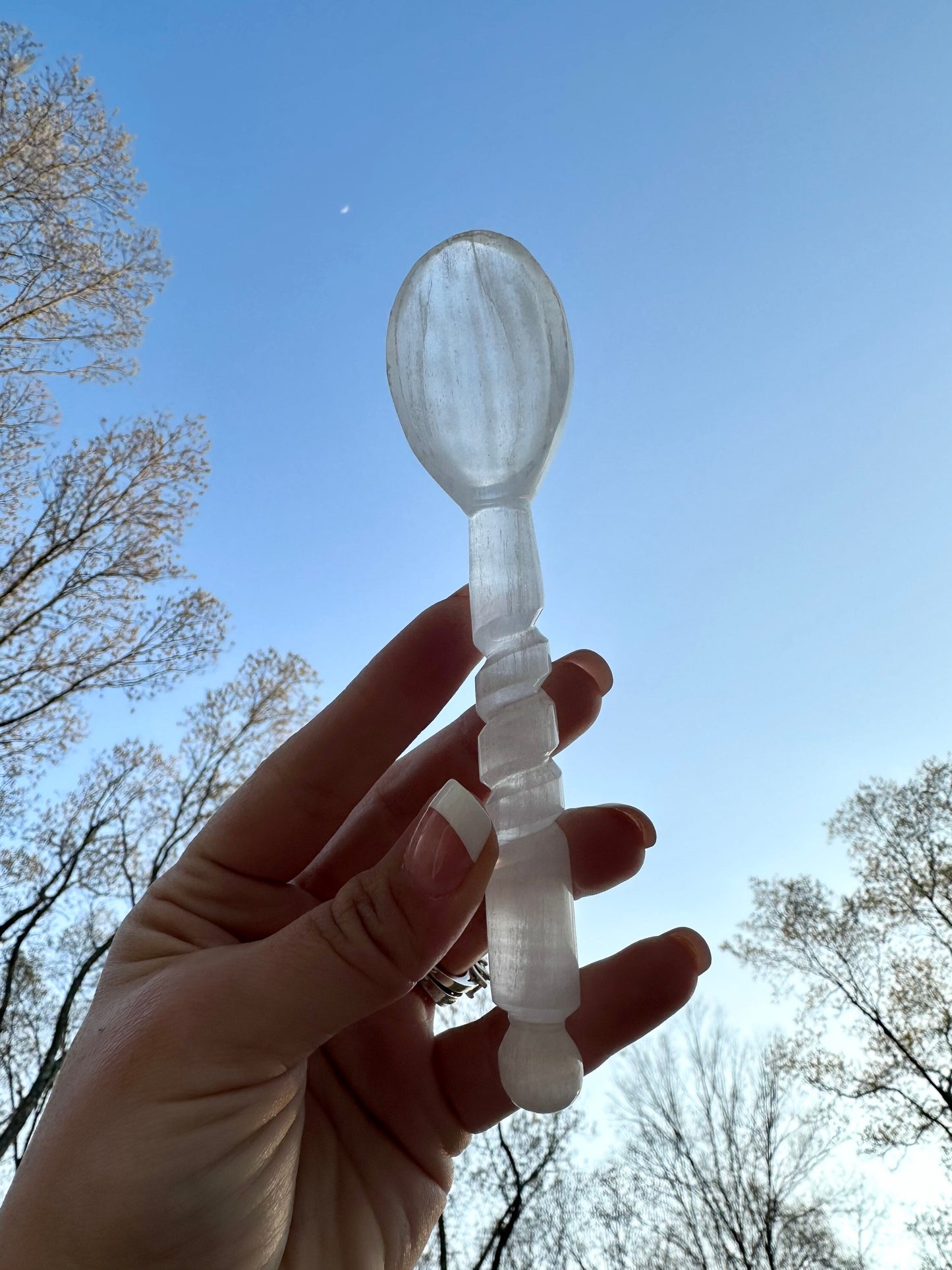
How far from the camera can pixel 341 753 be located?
1928mm

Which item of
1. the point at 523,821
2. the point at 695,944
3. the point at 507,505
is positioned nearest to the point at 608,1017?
the point at 695,944

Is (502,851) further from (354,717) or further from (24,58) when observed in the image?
(24,58)

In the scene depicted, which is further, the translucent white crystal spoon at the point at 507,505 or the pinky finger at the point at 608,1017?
the pinky finger at the point at 608,1017

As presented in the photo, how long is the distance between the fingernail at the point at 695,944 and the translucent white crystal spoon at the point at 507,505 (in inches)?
23.1

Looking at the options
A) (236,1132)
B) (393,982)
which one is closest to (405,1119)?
(236,1132)

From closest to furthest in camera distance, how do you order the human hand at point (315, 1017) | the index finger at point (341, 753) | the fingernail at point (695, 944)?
the human hand at point (315, 1017) < the index finger at point (341, 753) < the fingernail at point (695, 944)

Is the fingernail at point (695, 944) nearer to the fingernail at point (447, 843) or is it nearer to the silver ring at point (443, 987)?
the silver ring at point (443, 987)

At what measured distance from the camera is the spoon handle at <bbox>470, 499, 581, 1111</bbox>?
1.41 m

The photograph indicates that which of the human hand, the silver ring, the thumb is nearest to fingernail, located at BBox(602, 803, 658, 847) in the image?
the human hand

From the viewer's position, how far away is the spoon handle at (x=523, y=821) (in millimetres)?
1414

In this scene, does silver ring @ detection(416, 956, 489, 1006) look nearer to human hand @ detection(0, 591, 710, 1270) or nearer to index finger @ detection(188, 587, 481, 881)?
human hand @ detection(0, 591, 710, 1270)

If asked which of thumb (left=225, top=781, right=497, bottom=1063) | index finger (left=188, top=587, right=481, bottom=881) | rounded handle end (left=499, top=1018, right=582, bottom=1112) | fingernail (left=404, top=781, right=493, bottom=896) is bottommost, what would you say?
rounded handle end (left=499, top=1018, right=582, bottom=1112)

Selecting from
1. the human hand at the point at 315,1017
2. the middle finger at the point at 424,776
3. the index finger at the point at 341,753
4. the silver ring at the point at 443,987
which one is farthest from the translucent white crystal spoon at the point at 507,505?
the silver ring at the point at 443,987

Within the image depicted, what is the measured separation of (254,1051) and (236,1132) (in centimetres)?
16
